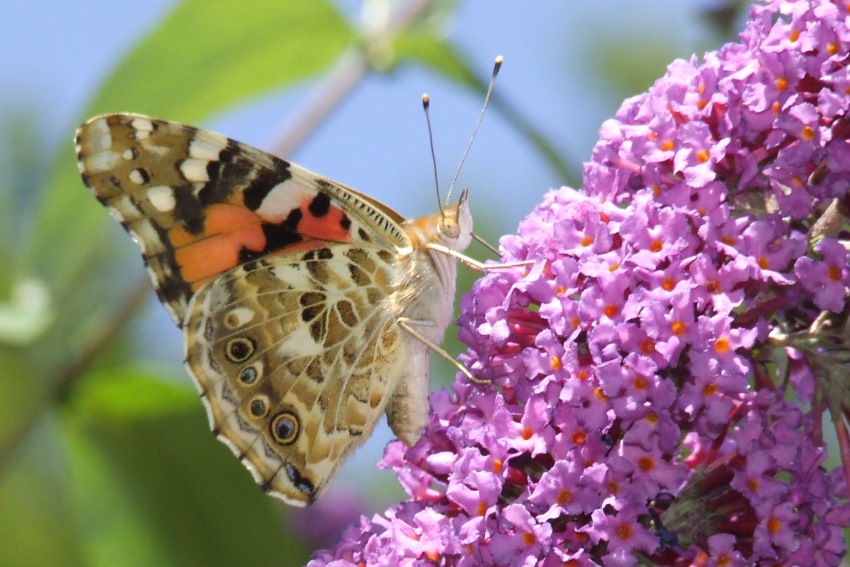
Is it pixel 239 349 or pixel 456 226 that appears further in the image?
pixel 456 226

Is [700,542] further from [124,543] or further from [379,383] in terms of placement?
[124,543]

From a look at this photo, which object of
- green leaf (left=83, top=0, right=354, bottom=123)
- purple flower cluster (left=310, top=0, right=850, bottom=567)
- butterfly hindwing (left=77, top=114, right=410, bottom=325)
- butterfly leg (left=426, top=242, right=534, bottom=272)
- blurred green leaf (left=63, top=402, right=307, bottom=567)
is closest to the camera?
purple flower cluster (left=310, top=0, right=850, bottom=567)

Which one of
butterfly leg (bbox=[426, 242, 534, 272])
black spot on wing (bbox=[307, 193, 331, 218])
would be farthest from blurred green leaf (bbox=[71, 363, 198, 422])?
butterfly leg (bbox=[426, 242, 534, 272])

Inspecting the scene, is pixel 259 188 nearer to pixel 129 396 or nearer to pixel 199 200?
pixel 199 200

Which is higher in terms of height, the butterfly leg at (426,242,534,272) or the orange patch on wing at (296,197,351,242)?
the orange patch on wing at (296,197,351,242)

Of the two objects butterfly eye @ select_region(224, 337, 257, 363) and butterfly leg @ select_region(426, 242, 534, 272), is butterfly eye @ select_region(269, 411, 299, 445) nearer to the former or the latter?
butterfly eye @ select_region(224, 337, 257, 363)

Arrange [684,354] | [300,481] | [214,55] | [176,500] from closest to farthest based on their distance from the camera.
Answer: [684,354]
[300,481]
[214,55]
[176,500]

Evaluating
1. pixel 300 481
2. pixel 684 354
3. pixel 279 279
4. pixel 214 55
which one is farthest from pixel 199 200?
pixel 684 354
